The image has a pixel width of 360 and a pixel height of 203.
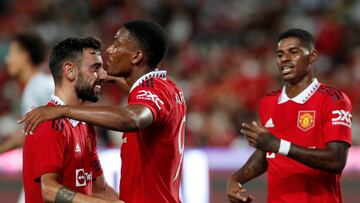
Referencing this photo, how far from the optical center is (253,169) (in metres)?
5.87

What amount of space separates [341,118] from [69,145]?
5.81 ft

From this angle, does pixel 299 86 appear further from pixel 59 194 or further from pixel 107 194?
pixel 59 194

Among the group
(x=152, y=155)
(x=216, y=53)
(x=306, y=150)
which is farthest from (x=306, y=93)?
(x=216, y=53)

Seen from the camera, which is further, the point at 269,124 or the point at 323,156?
the point at 269,124

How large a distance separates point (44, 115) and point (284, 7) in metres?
9.93

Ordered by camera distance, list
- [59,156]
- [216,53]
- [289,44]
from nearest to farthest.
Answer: [59,156] → [289,44] → [216,53]

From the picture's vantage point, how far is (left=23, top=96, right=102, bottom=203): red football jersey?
4.61 meters

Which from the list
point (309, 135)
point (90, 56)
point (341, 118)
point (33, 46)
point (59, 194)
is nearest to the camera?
point (59, 194)

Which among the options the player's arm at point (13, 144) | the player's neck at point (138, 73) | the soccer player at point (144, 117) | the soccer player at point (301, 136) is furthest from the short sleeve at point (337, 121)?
the player's arm at point (13, 144)

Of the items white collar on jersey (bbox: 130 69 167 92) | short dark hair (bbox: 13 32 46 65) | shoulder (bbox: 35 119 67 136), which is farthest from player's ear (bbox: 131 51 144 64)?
short dark hair (bbox: 13 32 46 65)

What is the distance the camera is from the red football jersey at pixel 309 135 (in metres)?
5.41

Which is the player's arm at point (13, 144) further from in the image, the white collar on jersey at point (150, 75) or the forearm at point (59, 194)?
the forearm at point (59, 194)

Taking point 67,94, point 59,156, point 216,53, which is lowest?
point 59,156

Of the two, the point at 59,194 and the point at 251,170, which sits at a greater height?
the point at 251,170
